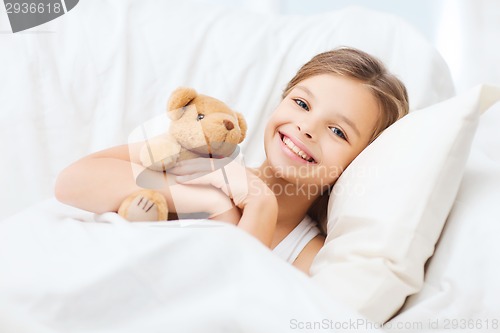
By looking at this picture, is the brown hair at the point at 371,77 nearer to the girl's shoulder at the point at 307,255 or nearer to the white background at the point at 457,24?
the girl's shoulder at the point at 307,255

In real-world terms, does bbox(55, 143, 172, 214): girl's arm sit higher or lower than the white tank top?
higher

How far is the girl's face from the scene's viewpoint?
3.79 ft

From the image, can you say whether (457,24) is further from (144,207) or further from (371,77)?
(144,207)

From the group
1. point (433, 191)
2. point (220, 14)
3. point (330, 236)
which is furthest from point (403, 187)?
point (220, 14)

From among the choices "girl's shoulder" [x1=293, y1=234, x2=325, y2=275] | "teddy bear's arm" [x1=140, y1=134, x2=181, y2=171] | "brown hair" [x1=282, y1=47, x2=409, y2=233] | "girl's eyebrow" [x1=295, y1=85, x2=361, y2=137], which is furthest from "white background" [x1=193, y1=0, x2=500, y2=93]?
"teddy bear's arm" [x1=140, y1=134, x2=181, y2=171]

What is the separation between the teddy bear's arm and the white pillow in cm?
29

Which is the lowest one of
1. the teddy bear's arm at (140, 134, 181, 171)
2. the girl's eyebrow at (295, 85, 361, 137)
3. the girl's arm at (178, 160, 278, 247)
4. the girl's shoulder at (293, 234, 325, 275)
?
the girl's shoulder at (293, 234, 325, 275)

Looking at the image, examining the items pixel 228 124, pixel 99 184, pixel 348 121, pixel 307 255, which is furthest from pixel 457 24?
pixel 99 184

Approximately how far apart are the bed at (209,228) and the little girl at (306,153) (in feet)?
0.23

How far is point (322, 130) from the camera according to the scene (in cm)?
116

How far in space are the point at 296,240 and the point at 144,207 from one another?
40 centimetres

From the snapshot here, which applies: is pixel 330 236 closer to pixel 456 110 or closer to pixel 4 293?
pixel 456 110

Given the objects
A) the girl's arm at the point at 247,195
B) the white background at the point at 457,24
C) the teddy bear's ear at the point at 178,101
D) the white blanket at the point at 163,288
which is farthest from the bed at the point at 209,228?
the white background at the point at 457,24

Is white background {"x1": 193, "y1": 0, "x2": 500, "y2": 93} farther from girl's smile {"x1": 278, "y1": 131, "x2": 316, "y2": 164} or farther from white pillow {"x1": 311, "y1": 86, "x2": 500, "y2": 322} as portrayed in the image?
white pillow {"x1": 311, "y1": 86, "x2": 500, "y2": 322}
